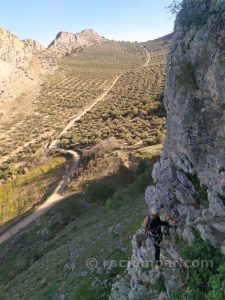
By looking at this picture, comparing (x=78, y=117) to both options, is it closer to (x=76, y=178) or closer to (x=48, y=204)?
(x=76, y=178)

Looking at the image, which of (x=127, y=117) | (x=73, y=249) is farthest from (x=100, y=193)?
(x=127, y=117)

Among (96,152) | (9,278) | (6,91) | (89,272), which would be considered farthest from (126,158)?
(6,91)

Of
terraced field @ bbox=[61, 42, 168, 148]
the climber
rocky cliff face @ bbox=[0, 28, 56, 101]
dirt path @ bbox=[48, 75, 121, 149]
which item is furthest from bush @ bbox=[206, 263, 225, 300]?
rocky cliff face @ bbox=[0, 28, 56, 101]

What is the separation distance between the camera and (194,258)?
1000 centimetres

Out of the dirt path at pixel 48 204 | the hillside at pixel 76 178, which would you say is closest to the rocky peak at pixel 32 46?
the hillside at pixel 76 178

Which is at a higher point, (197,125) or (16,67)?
(16,67)

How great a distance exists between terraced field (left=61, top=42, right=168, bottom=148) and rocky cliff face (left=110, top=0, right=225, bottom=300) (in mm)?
29840

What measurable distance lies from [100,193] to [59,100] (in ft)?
198

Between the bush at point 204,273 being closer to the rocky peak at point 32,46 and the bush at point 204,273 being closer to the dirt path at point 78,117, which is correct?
the dirt path at point 78,117

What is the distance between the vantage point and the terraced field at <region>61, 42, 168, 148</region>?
50062 mm

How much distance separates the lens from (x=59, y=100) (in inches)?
3531

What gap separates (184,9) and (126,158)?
27347 mm

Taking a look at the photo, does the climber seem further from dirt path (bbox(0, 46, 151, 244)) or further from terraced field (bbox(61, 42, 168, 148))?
terraced field (bbox(61, 42, 168, 148))

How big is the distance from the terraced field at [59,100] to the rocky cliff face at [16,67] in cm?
507
